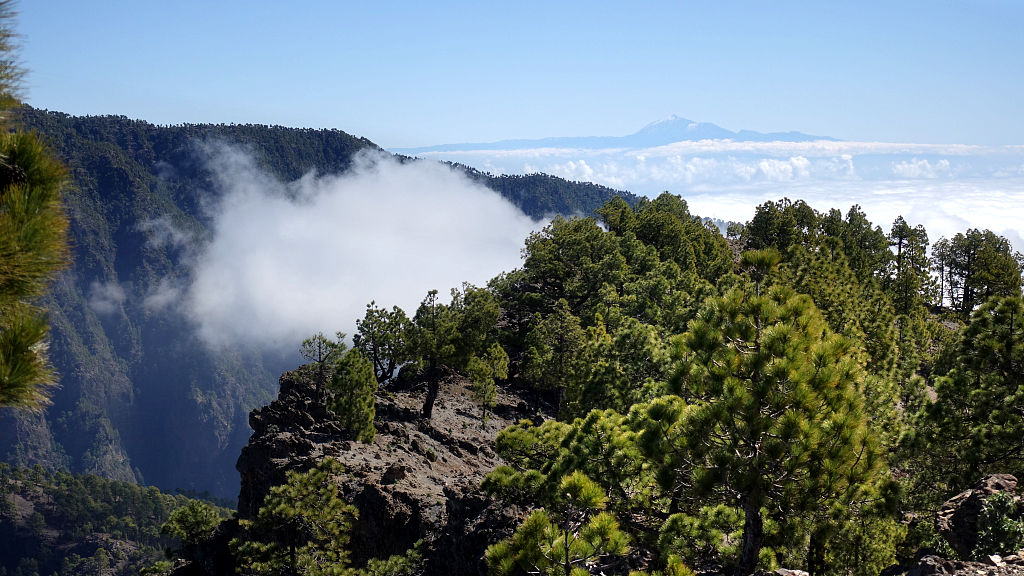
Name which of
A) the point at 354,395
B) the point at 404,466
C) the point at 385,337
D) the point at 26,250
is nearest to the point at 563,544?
the point at 26,250

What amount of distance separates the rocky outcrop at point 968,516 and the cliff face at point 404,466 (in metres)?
11.7

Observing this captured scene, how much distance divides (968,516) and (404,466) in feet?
82.0

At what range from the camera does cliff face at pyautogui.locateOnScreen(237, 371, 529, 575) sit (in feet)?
77.1

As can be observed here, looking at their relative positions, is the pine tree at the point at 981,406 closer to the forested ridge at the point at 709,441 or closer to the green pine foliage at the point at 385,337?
the forested ridge at the point at 709,441

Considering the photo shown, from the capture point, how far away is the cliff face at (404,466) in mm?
23500

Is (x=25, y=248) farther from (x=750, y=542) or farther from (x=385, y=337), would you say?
(x=385, y=337)

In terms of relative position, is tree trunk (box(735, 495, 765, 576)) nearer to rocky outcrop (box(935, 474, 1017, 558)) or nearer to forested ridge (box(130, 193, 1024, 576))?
forested ridge (box(130, 193, 1024, 576))

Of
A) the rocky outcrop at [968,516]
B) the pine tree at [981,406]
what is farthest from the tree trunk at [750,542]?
the pine tree at [981,406]

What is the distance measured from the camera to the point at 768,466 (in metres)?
12.6

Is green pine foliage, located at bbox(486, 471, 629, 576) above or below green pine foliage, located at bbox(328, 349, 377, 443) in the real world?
above

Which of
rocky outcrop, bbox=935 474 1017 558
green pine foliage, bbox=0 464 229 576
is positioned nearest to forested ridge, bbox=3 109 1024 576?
rocky outcrop, bbox=935 474 1017 558

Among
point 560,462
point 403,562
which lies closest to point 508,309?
point 403,562

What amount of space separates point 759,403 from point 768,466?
133 cm

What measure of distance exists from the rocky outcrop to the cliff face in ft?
38.4
